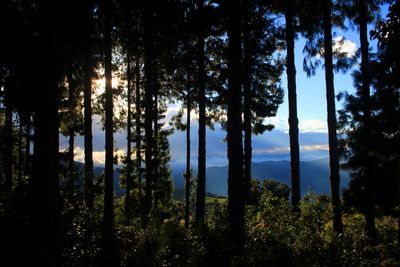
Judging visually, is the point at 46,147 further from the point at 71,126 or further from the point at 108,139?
the point at 71,126

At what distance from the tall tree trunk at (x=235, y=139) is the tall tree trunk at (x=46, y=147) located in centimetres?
454

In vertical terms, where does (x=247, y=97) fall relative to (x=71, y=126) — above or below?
above

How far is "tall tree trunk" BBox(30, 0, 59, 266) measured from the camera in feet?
24.4

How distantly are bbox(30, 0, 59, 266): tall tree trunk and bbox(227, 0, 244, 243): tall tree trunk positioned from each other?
179 inches

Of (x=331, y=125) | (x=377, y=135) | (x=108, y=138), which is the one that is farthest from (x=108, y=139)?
(x=377, y=135)

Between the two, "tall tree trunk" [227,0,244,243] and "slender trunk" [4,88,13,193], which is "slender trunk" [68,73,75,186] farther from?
"tall tree trunk" [227,0,244,243]

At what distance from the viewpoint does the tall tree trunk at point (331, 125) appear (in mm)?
12766

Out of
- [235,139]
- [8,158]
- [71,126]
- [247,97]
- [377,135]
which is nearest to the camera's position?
[235,139]

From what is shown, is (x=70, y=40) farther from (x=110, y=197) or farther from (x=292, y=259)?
(x=292, y=259)

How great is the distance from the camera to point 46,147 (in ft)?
24.8

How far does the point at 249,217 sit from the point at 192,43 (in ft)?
30.5

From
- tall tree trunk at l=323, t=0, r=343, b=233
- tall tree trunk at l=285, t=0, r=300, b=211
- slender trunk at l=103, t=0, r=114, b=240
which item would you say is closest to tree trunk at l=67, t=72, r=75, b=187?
slender trunk at l=103, t=0, r=114, b=240

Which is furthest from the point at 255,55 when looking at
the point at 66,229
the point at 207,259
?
the point at 66,229

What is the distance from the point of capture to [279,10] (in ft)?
51.4
